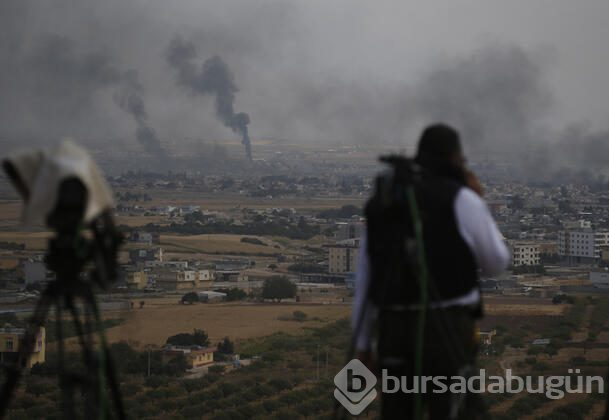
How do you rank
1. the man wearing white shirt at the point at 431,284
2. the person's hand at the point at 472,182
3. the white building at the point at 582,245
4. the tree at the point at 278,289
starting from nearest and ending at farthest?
the man wearing white shirt at the point at 431,284
the person's hand at the point at 472,182
the tree at the point at 278,289
the white building at the point at 582,245

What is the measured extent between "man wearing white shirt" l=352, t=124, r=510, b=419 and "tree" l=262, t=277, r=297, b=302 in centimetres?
2698

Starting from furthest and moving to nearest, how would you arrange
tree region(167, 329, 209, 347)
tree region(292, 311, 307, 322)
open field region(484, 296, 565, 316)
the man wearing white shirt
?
tree region(292, 311, 307, 322) → open field region(484, 296, 565, 316) → tree region(167, 329, 209, 347) → the man wearing white shirt

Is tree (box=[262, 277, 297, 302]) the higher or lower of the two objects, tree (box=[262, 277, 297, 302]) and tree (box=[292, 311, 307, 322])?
the higher

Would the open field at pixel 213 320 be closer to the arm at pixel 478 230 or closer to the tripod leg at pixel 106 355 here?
the tripod leg at pixel 106 355

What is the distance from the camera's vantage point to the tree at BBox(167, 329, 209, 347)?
21.0 metres

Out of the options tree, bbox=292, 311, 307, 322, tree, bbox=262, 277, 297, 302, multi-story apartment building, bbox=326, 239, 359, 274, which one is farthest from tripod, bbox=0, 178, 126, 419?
multi-story apartment building, bbox=326, 239, 359, 274

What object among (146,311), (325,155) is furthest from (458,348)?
(325,155)

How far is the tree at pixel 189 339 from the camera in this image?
21.0 m

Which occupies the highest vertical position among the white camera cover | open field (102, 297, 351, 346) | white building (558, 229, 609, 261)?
white building (558, 229, 609, 261)

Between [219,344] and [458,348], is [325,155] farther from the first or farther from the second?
[458,348]

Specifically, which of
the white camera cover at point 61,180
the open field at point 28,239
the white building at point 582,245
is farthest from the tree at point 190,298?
the white camera cover at point 61,180

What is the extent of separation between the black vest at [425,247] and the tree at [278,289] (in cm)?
2703

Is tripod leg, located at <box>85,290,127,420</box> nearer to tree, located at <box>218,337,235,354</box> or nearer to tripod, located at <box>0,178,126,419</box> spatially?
tripod, located at <box>0,178,126,419</box>

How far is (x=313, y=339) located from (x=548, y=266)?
2024 centimetres
